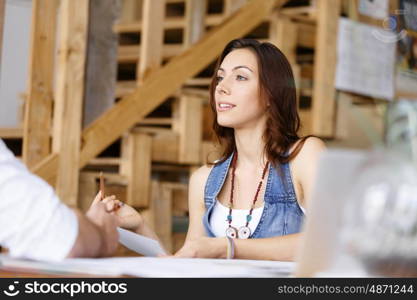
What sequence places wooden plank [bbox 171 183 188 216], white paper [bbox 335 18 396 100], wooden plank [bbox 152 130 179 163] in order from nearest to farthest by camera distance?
wooden plank [bbox 152 130 179 163]
wooden plank [bbox 171 183 188 216]
white paper [bbox 335 18 396 100]

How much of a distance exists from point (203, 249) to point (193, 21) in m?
2.37

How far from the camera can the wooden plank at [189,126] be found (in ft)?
11.5

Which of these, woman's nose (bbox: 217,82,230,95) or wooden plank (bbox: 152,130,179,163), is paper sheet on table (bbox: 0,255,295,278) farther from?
wooden plank (bbox: 152,130,179,163)

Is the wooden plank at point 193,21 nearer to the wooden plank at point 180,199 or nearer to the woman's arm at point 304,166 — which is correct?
the wooden plank at point 180,199

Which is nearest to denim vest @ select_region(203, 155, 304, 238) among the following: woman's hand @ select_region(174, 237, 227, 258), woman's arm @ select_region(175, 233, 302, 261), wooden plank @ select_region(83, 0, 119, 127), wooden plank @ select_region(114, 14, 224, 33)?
woman's arm @ select_region(175, 233, 302, 261)

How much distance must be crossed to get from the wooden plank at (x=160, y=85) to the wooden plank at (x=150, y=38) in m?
0.04

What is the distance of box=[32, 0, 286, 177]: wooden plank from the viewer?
314 centimetres

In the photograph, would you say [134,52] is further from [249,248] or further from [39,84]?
[249,248]

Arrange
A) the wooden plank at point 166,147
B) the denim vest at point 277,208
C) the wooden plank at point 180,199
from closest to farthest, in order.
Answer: the denim vest at point 277,208, the wooden plank at point 166,147, the wooden plank at point 180,199

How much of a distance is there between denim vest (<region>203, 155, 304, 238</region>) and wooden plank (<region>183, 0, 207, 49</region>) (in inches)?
69.5

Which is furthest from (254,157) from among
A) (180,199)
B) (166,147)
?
(180,199)

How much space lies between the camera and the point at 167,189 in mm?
3482

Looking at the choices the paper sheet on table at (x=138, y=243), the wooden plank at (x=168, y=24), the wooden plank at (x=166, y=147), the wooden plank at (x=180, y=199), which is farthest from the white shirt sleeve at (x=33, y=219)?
the wooden plank at (x=168, y=24)

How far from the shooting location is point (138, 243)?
4.80ft
